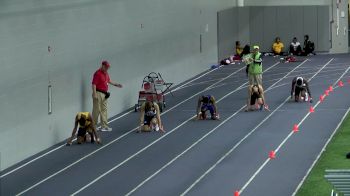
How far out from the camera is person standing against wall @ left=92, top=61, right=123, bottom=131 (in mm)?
30219

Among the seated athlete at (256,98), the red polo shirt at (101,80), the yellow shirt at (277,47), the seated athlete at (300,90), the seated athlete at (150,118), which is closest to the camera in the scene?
the seated athlete at (150,118)

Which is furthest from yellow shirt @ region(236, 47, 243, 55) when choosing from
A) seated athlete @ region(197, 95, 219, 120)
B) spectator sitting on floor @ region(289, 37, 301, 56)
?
seated athlete @ region(197, 95, 219, 120)

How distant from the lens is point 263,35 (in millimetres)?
49906

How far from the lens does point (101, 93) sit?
30.5m

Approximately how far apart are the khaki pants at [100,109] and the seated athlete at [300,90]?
266 inches

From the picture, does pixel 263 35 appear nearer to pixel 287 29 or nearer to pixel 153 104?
pixel 287 29

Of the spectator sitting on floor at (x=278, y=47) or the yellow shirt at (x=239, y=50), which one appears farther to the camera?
the spectator sitting on floor at (x=278, y=47)

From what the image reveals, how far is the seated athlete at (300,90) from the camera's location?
34344mm

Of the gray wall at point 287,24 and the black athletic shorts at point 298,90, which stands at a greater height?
the gray wall at point 287,24

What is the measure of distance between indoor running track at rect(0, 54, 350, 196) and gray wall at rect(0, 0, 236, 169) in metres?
0.77

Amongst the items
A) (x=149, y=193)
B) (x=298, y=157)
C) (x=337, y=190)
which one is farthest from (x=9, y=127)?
(x=337, y=190)

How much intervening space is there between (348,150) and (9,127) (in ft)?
26.1

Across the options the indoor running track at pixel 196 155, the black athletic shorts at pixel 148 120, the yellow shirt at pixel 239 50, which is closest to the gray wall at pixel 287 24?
the yellow shirt at pixel 239 50

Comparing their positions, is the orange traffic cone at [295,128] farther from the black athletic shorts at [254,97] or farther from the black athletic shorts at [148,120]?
the black athletic shorts at [148,120]
